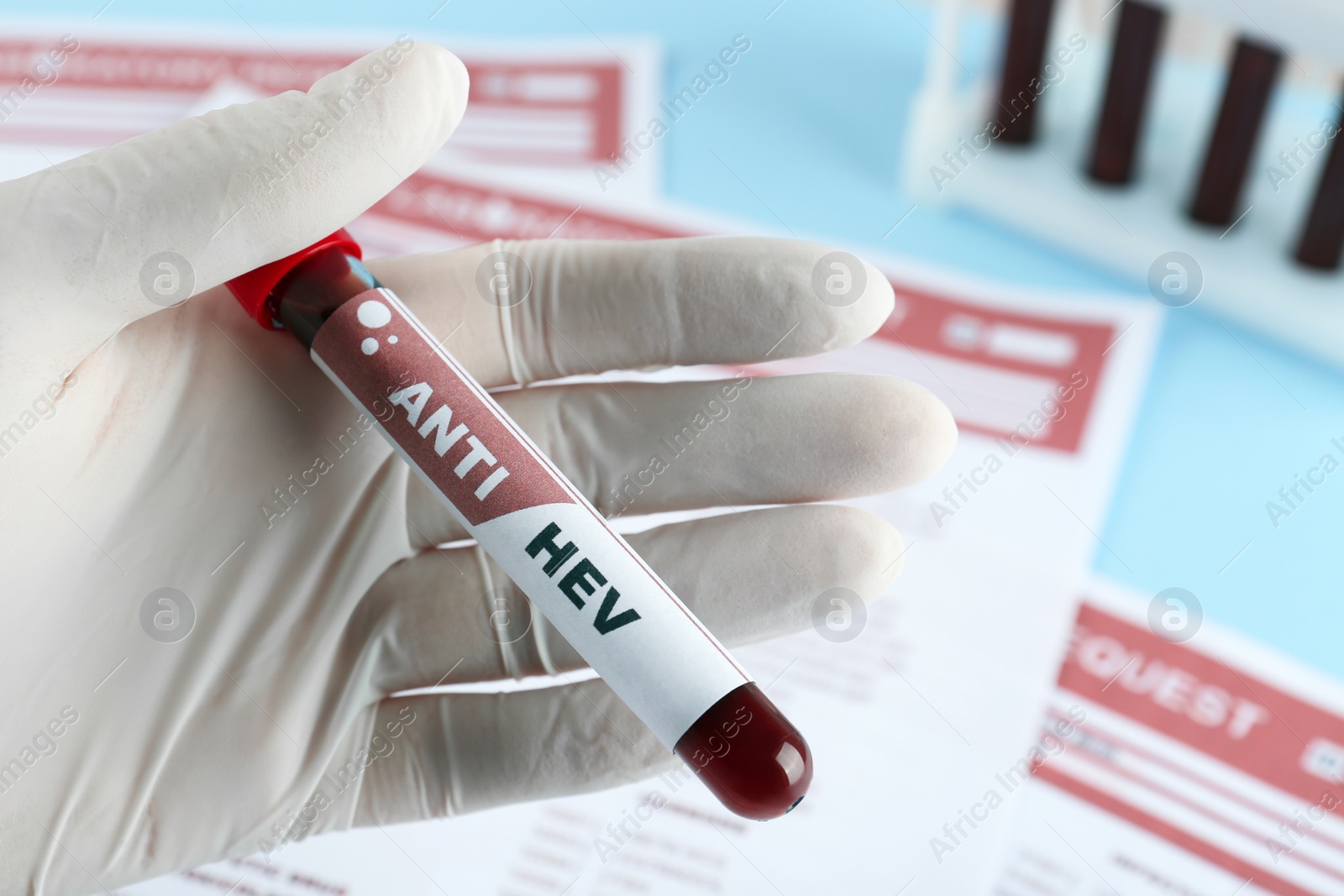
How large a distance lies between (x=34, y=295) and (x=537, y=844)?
17.5 inches

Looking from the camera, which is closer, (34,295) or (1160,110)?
(34,295)

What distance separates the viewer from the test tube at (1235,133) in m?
0.89

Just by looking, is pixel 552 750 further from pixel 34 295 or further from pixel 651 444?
pixel 34 295

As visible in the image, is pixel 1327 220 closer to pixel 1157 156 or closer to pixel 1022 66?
pixel 1157 156

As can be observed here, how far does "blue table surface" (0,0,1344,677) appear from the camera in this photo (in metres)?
0.86

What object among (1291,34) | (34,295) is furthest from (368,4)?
(1291,34)

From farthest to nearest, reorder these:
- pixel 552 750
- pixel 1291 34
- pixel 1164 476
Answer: pixel 1164 476, pixel 1291 34, pixel 552 750

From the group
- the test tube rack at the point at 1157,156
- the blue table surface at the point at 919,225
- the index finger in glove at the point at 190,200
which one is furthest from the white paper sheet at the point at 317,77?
the index finger in glove at the point at 190,200

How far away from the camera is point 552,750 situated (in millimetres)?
665

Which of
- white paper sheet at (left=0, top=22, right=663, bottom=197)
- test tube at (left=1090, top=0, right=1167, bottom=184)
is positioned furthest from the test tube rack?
white paper sheet at (left=0, top=22, right=663, bottom=197)

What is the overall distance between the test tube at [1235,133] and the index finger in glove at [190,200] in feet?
2.17

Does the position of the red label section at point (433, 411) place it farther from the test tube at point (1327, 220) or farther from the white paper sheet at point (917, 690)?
the test tube at point (1327, 220)

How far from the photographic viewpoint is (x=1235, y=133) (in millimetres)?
937

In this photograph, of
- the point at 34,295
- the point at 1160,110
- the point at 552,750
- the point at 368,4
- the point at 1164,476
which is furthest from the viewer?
the point at 368,4
